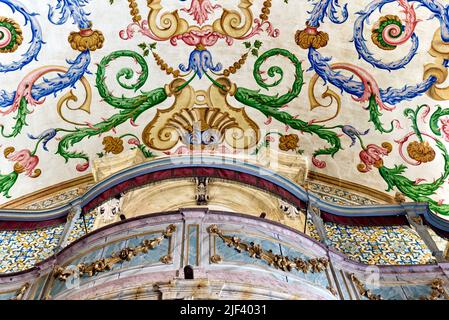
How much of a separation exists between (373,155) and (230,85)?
2893 millimetres

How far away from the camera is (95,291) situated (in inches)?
159

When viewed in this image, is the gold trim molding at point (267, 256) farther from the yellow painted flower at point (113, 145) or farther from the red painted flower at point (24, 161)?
the red painted flower at point (24, 161)

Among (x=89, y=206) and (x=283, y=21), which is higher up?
(x=283, y=21)

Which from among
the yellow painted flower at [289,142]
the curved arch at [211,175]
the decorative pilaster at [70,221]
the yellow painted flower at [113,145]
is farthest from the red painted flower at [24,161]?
the yellow painted flower at [289,142]

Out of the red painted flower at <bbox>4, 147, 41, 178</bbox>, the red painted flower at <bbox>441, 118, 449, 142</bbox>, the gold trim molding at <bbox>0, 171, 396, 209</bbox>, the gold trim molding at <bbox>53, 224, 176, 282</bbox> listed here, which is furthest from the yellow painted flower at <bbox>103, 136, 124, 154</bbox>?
the red painted flower at <bbox>441, 118, 449, 142</bbox>

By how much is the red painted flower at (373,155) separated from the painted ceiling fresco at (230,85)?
0.02 m

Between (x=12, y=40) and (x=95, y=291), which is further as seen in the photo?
(x=12, y=40)

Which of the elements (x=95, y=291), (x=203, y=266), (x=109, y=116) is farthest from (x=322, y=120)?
(x=95, y=291)

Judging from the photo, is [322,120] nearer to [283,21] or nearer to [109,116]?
[283,21]

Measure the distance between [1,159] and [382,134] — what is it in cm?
665

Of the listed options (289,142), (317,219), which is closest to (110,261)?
(317,219)

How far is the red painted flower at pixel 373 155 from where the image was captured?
26.6 ft

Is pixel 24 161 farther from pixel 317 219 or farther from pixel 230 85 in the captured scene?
pixel 317 219

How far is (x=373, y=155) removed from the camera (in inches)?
324
